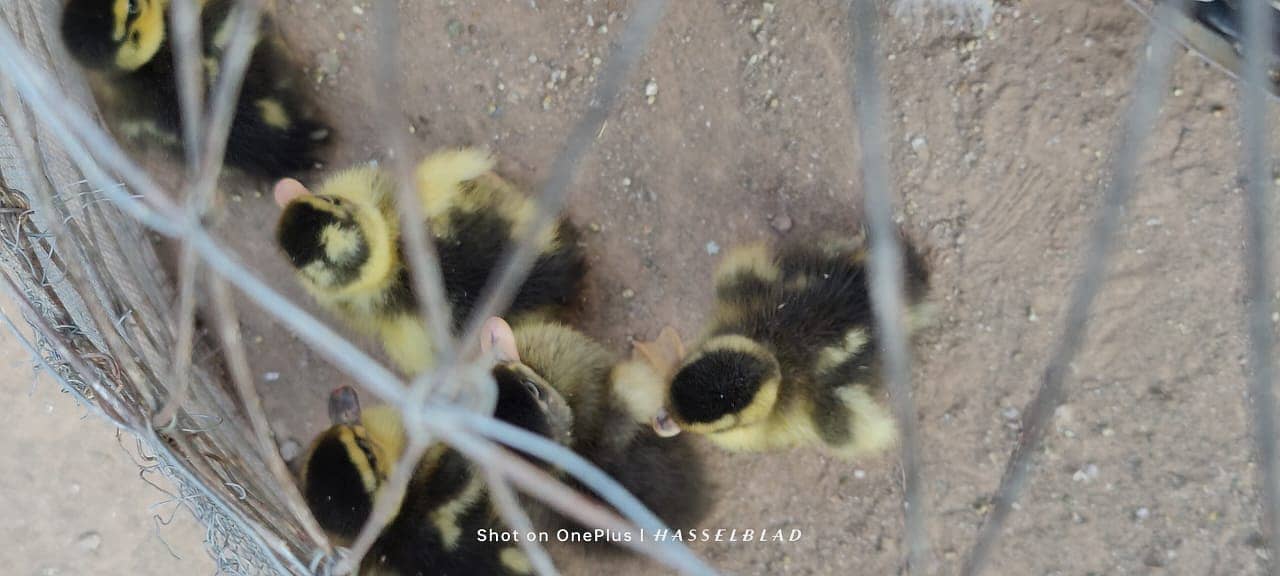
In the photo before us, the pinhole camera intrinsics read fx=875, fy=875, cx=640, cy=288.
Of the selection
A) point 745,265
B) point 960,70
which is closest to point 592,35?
point 745,265

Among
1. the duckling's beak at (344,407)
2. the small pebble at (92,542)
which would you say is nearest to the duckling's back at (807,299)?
the duckling's beak at (344,407)

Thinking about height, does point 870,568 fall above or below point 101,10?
below

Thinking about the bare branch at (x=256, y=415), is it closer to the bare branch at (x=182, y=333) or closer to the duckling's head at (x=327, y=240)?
the bare branch at (x=182, y=333)

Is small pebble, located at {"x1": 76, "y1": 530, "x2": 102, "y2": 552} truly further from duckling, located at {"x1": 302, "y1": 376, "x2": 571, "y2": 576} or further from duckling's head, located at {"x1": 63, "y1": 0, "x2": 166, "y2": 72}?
duckling's head, located at {"x1": 63, "y1": 0, "x2": 166, "y2": 72}

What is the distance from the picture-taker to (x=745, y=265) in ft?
3.90

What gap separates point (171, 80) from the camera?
1.19 m

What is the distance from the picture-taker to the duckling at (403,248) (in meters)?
1.08

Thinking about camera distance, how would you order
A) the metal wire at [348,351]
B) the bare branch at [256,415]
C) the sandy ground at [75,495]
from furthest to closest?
→ the sandy ground at [75,495] < the bare branch at [256,415] < the metal wire at [348,351]

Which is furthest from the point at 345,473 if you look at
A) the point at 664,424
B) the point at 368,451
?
the point at 664,424

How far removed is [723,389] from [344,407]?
1.80 feet

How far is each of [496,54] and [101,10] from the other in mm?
515

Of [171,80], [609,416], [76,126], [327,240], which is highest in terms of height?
[76,126]

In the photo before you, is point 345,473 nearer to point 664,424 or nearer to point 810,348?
point 664,424

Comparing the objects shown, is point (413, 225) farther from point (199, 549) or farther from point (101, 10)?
point (199, 549)
